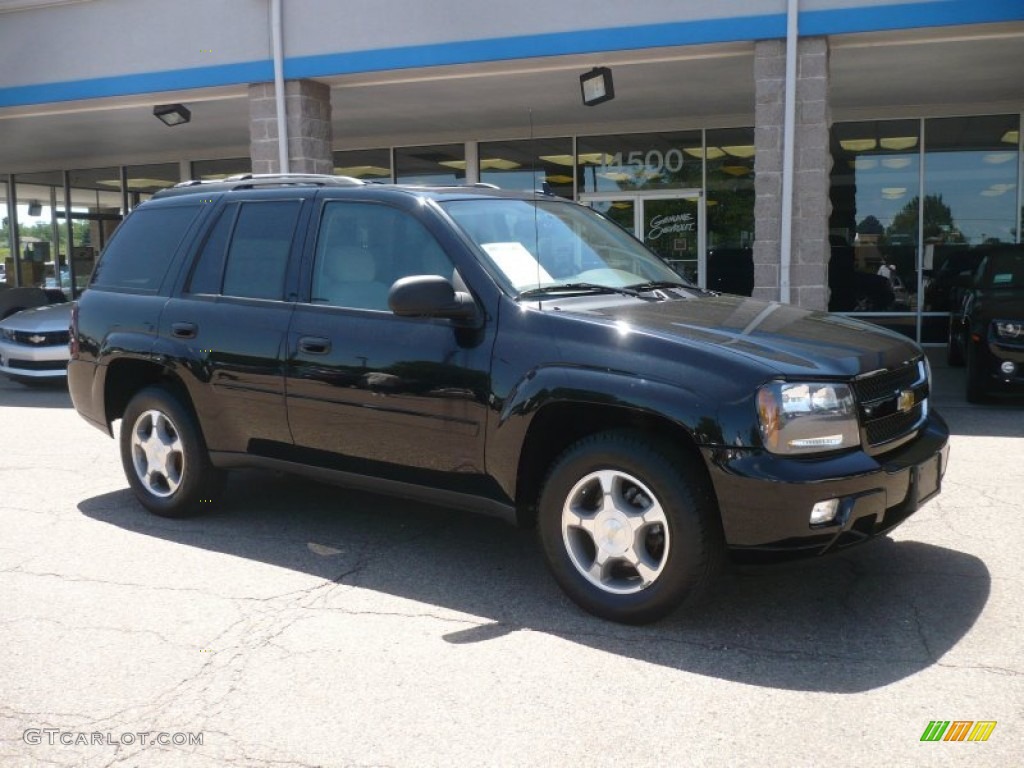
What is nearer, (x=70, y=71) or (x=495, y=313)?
(x=495, y=313)

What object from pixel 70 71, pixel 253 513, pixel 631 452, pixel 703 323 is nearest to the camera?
pixel 631 452

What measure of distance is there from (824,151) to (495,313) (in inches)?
253

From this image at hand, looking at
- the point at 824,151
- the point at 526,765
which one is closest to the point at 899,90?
the point at 824,151

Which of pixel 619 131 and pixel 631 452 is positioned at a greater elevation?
pixel 619 131

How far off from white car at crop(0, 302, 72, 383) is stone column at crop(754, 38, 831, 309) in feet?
26.6

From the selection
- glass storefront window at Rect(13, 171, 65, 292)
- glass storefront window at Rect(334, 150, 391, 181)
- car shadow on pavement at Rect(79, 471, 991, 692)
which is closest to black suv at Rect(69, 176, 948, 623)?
car shadow on pavement at Rect(79, 471, 991, 692)

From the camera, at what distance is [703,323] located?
171 inches

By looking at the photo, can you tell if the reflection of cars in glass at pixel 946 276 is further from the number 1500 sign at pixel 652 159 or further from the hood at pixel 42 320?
the hood at pixel 42 320

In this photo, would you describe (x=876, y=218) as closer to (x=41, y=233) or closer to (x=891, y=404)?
(x=891, y=404)

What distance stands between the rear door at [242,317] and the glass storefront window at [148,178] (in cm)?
1662

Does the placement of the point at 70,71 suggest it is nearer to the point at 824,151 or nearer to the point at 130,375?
the point at 130,375

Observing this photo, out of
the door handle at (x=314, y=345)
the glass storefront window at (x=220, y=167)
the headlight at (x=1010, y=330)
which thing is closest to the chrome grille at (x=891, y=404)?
the door handle at (x=314, y=345)

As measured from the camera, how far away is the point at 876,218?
15.7 meters

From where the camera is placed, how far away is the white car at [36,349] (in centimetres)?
1203
